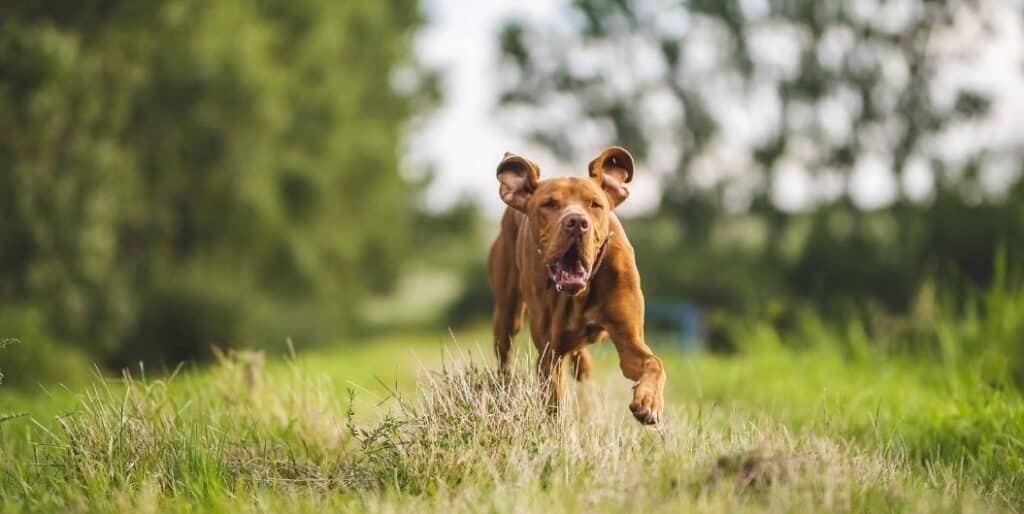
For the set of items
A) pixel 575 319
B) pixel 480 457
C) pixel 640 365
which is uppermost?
pixel 575 319

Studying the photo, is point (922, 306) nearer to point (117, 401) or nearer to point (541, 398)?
point (541, 398)

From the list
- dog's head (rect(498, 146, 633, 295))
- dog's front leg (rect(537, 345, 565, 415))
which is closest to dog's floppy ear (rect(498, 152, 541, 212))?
dog's head (rect(498, 146, 633, 295))

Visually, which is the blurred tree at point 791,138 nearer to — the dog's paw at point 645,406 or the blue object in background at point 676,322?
the blue object in background at point 676,322

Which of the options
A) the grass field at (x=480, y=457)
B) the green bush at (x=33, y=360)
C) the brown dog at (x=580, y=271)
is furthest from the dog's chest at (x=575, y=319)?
the green bush at (x=33, y=360)

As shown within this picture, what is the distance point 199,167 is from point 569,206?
1636 centimetres

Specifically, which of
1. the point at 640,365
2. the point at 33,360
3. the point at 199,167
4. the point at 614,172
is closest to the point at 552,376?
the point at 640,365

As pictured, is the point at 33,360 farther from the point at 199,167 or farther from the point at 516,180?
the point at 516,180

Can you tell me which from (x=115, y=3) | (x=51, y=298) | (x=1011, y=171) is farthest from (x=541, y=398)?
(x=1011, y=171)

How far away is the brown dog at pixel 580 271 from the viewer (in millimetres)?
4602

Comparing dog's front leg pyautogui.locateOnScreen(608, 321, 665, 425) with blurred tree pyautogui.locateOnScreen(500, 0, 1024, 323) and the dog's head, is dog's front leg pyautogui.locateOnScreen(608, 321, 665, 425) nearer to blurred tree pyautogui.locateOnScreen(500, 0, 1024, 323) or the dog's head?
the dog's head

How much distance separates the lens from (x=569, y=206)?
4652 millimetres

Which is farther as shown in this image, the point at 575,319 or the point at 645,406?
the point at 575,319

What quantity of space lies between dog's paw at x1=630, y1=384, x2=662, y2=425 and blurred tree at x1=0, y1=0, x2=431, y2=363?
40.2 feet

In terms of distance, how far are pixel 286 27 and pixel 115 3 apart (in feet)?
25.1
